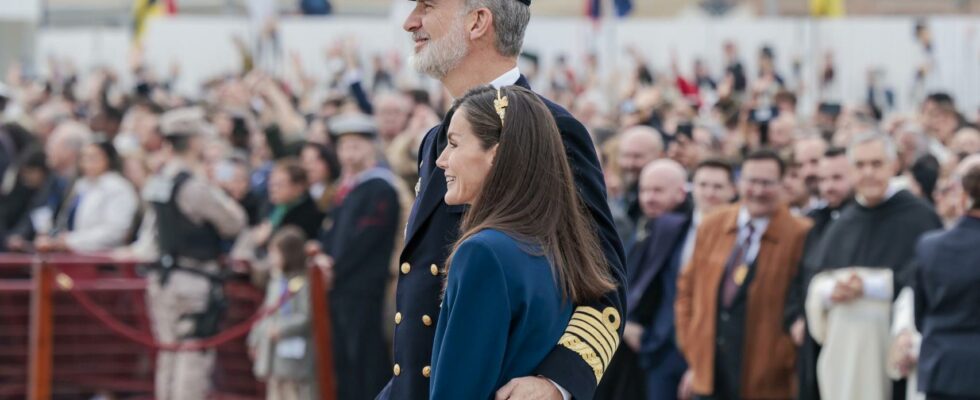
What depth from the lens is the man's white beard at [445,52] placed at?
4.65 metres

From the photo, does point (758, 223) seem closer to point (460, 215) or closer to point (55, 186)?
point (460, 215)

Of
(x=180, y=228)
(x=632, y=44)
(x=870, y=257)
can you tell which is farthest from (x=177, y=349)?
(x=632, y=44)

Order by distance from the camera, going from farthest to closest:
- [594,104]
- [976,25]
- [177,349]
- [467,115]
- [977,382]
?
[976,25] → [594,104] → [177,349] → [977,382] → [467,115]

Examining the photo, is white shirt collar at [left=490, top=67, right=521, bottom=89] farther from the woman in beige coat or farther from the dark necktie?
the woman in beige coat

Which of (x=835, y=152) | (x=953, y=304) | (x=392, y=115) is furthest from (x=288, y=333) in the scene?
(x=953, y=304)

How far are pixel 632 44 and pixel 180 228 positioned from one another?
13.2 meters

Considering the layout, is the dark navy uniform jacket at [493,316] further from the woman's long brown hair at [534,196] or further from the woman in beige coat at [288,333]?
the woman in beige coat at [288,333]

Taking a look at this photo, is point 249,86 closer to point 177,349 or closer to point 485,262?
point 177,349

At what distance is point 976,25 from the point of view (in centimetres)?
2145

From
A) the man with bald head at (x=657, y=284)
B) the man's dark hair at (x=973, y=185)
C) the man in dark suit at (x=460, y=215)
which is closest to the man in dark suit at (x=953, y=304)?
the man's dark hair at (x=973, y=185)

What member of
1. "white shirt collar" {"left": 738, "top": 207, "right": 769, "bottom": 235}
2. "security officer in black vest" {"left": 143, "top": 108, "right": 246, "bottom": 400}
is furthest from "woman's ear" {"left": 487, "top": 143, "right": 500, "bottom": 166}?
"security officer in black vest" {"left": 143, "top": 108, "right": 246, "bottom": 400}

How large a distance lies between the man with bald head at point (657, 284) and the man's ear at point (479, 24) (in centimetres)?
471

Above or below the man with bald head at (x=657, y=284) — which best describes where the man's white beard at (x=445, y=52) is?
above

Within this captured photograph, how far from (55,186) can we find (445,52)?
350 inches
